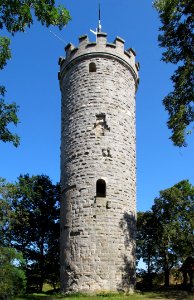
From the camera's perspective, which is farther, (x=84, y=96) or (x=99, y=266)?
(x=84, y=96)

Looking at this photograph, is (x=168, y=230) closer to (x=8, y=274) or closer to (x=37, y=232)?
(x=37, y=232)

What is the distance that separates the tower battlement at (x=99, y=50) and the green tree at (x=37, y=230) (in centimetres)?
1029

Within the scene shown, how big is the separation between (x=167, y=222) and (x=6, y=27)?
24504 millimetres

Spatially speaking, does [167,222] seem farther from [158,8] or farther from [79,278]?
[158,8]

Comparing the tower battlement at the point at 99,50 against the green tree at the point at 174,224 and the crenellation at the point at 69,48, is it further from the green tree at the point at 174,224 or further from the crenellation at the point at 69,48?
the green tree at the point at 174,224

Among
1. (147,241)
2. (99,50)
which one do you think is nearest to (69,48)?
(99,50)

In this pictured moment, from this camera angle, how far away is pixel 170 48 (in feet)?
42.5

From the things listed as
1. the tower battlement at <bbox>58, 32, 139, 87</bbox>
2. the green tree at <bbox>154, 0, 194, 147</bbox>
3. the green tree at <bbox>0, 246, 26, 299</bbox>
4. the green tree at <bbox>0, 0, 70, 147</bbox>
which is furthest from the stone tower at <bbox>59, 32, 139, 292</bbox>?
the green tree at <bbox>0, 0, 70, 147</bbox>

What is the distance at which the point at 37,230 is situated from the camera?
27.5 m

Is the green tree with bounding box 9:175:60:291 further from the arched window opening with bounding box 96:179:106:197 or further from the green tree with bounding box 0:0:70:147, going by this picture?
the green tree with bounding box 0:0:70:147

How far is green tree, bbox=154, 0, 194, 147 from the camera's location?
12027 millimetres

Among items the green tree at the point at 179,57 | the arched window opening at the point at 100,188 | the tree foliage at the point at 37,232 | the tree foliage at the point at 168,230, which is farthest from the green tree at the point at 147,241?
the green tree at the point at 179,57

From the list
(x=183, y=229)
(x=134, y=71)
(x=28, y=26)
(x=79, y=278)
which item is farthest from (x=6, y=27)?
(x=183, y=229)

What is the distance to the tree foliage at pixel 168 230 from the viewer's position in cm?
2834
